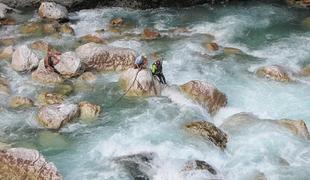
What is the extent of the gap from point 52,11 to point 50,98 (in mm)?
6745

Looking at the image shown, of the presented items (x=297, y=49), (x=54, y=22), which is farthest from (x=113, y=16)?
(x=297, y=49)

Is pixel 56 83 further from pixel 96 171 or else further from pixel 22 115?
pixel 96 171

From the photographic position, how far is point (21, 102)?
565 inches

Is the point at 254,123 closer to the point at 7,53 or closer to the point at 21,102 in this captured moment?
the point at 21,102

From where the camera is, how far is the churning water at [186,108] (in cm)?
1220

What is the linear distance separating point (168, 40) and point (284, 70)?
15.7 ft

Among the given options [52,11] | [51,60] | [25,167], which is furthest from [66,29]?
[25,167]

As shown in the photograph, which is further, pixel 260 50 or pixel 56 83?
pixel 260 50

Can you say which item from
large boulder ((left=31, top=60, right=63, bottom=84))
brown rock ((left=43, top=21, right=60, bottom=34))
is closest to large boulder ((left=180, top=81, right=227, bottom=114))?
large boulder ((left=31, top=60, right=63, bottom=84))

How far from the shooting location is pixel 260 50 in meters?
18.5

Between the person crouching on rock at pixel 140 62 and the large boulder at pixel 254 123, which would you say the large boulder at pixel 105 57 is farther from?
the large boulder at pixel 254 123

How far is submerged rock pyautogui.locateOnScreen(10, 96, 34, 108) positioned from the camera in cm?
1433

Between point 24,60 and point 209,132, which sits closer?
point 209,132

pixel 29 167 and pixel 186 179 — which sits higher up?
pixel 29 167
